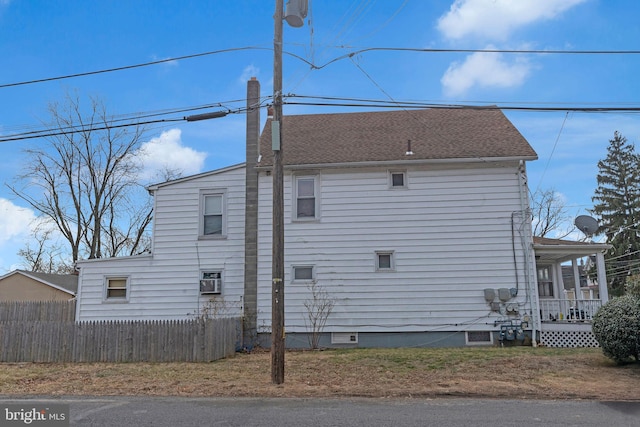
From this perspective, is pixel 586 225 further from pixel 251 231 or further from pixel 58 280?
pixel 58 280

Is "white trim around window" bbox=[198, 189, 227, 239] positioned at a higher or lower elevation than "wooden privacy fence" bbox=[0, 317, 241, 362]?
higher

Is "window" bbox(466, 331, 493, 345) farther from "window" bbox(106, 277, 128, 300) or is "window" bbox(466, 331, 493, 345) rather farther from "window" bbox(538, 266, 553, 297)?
"window" bbox(106, 277, 128, 300)

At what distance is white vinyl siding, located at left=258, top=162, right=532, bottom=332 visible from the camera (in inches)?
575

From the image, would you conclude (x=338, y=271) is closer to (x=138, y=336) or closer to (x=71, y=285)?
(x=138, y=336)

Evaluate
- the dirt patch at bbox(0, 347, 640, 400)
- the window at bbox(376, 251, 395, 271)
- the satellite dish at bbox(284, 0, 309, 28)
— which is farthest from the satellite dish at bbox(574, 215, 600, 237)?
the satellite dish at bbox(284, 0, 309, 28)

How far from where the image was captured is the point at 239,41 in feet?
40.2

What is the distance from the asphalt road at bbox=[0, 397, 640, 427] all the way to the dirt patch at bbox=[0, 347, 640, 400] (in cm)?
53

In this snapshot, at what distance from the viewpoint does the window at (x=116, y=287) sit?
52.5 feet

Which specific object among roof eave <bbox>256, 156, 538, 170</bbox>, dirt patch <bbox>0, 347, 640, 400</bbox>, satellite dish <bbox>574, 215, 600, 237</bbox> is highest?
roof eave <bbox>256, 156, 538, 170</bbox>

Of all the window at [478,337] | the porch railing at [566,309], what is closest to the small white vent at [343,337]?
the window at [478,337]

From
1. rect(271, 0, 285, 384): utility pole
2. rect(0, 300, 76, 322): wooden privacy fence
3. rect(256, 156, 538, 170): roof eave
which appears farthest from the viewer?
rect(0, 300, 76, 322): wooden privacy fence

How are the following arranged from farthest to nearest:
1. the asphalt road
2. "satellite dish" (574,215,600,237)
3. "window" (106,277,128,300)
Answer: "window" (106,277,128,300) < "satellite dish" (574,215,600,237) < the asphalt road

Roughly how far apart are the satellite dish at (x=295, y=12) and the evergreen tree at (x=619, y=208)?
36.5 m

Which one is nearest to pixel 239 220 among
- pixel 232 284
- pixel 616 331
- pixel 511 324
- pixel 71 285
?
pixel 232 284
